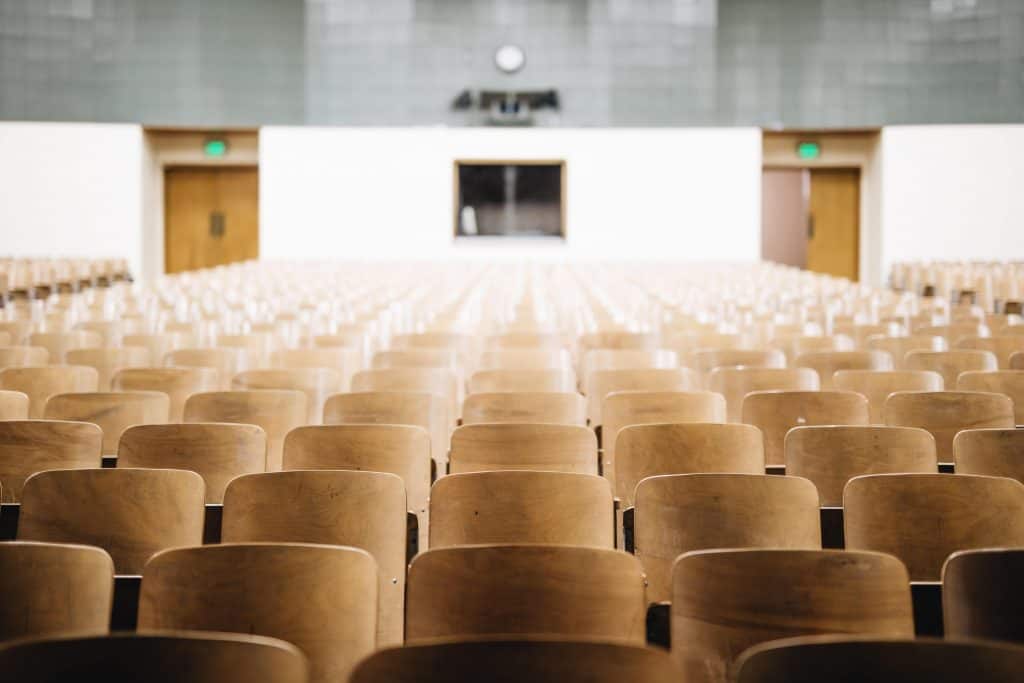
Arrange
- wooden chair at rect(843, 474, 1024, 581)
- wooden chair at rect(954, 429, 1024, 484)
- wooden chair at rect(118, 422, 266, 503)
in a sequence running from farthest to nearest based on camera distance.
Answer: wooden chair at rect(118, 422, 266, 503) < wooden chair at rect(954, 429, 1024, 484) < wooden chair at rect(843, 474, 1024, 581)

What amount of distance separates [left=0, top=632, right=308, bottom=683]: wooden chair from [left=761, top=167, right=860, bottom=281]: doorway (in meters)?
19.4

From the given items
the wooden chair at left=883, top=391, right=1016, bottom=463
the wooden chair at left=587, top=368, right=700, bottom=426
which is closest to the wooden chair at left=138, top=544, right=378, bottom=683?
the wooden chair at left=883, top=391, right=1016, bottom=463

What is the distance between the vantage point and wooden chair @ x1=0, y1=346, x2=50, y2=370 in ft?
16.6

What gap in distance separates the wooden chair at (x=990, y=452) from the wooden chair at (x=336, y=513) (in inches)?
66.0

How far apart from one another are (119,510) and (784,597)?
1.62 meters

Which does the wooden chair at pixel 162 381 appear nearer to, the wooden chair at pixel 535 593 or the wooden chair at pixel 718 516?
the wooden chair at pixel 718 516

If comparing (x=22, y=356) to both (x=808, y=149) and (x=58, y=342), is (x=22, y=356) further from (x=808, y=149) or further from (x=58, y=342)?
(x=808, y=149)

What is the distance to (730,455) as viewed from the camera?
315cm

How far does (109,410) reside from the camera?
3.90 metres

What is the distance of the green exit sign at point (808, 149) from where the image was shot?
19.3 meters

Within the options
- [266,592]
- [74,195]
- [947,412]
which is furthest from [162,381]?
[74,195]

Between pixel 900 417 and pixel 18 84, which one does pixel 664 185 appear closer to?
pixel 18 84

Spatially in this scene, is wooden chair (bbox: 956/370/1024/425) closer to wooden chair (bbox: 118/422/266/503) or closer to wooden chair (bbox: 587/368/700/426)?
wooden chair (bbox: 587/368/700/426)

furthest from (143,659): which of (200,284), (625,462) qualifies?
(200,284)
